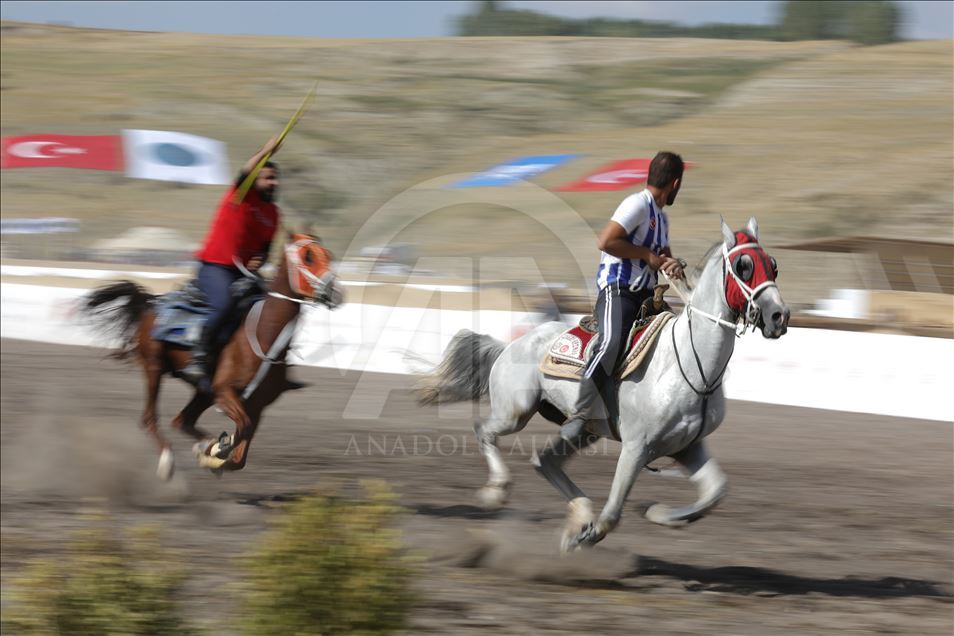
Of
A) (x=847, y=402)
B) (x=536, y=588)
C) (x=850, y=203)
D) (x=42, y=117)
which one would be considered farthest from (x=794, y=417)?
(x=42, y=117)

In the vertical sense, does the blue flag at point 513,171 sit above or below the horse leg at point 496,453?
below

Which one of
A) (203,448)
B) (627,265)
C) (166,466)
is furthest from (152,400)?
(627,265)

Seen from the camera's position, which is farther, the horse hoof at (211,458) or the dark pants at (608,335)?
the horse hoof at (211,458)

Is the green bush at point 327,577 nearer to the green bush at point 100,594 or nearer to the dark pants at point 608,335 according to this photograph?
the green bush at point 100,594

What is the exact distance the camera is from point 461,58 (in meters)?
71.1

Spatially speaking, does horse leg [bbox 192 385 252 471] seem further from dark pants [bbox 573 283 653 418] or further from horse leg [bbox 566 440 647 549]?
horse leg [bbox 566 440 647 549]

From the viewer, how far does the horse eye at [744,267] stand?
21.8 feet

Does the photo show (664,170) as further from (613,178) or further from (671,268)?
(613,178)

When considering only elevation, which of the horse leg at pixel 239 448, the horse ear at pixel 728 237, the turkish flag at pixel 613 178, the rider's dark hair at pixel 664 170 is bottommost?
the turkish flag at pixel 613 178

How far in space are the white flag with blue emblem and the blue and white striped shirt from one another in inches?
1811

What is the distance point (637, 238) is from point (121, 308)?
5485 millimetres

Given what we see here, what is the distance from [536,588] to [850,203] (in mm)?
33889

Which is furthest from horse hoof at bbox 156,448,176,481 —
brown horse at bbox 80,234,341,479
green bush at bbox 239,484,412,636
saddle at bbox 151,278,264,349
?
green bush at bbox 239,484,412,636

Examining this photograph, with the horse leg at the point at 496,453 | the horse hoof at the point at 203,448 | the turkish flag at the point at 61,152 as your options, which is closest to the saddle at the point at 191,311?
the horse hoof at the point at 203,448
